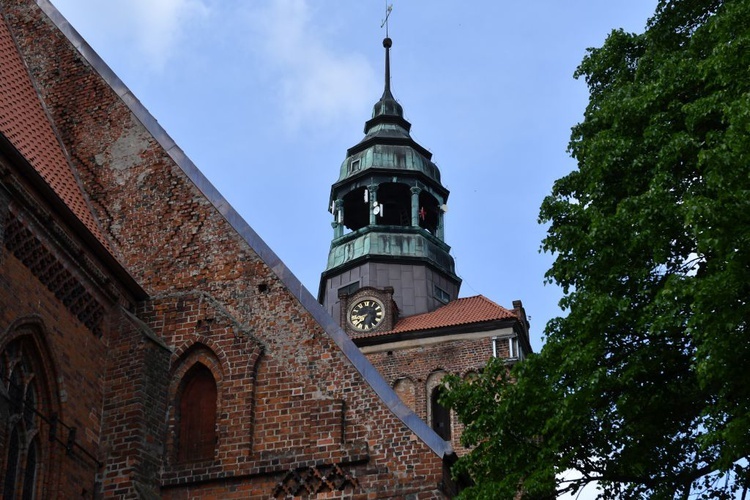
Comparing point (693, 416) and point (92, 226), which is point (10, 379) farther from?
point (693, 416)

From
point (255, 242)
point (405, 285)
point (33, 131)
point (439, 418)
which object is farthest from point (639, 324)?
point (405, 285)

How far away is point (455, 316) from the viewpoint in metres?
32.5

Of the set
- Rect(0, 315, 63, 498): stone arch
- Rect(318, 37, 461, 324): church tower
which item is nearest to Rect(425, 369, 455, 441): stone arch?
Rect(318, 37, 461, 324): church tower

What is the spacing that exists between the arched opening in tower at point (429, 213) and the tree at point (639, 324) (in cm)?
2107

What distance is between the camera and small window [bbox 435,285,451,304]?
1358 inches

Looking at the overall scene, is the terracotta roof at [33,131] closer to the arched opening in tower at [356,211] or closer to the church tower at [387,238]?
the church tower at [387,238]

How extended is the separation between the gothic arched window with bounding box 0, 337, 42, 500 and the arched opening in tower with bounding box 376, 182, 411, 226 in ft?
76.6

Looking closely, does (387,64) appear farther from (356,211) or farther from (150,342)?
(150,342)

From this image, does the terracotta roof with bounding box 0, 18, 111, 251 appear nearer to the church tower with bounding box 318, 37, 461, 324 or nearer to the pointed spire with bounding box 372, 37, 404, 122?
the church tower with bounding box 318, 37, 461, 324

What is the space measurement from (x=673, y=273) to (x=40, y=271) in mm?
6534

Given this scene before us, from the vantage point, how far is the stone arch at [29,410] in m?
11.8

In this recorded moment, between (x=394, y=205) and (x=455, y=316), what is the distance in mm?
4931

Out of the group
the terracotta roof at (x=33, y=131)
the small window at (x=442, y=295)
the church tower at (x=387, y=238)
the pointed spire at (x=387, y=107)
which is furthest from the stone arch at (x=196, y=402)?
the pointed spire at (x=387, y=107)

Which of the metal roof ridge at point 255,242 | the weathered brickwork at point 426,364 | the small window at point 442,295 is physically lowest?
the metal roof ridge at point 255,242
